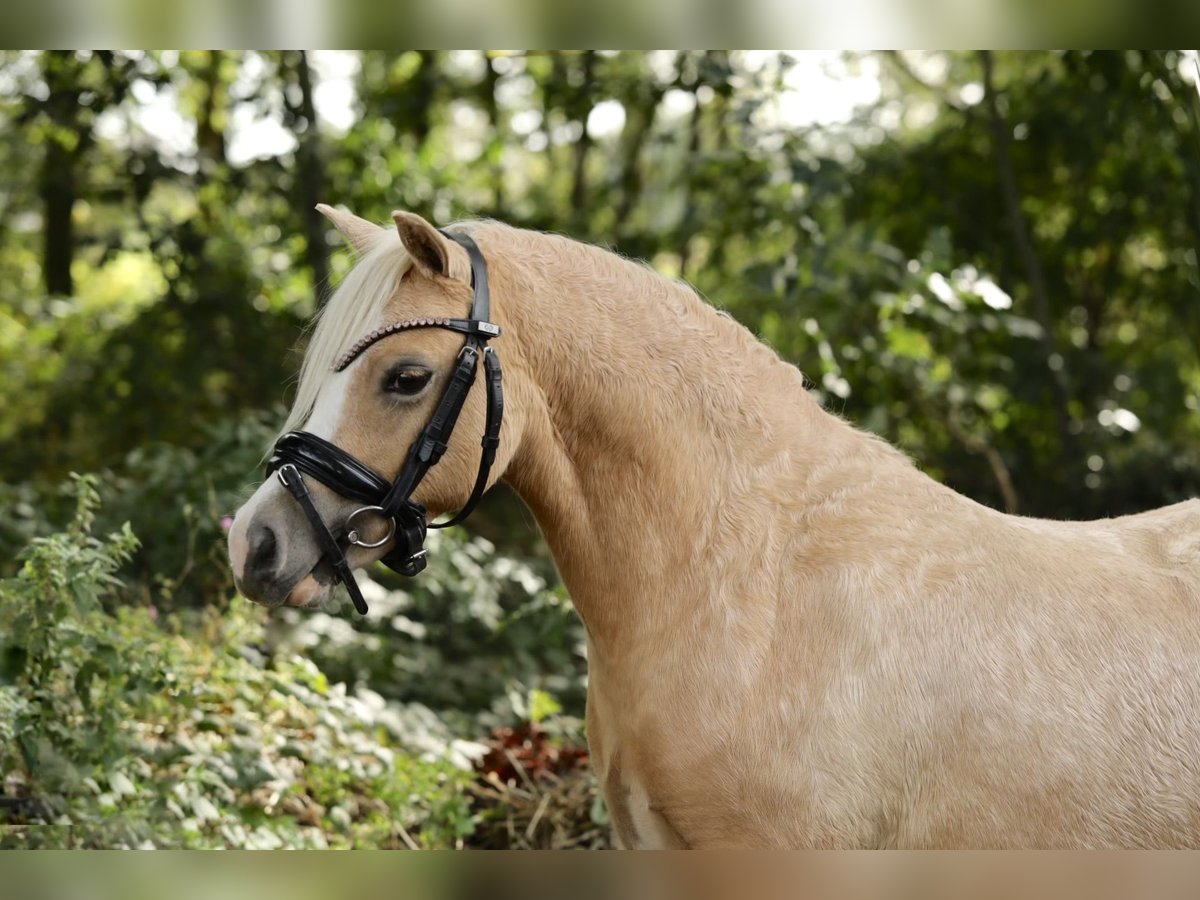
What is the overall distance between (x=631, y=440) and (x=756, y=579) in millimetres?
459

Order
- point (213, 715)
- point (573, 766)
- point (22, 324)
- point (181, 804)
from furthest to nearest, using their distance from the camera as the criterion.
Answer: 1. point (22, 324)
2. point (573, 766)
3. point (213, 715)
4. point (181, 804)

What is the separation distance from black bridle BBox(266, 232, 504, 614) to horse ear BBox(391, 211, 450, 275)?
0.09 metres

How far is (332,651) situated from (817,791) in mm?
3458

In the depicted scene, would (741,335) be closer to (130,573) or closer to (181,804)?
(181,804)

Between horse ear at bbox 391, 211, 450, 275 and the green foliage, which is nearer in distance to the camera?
horse ear at bbox 391, 211, 450, 275

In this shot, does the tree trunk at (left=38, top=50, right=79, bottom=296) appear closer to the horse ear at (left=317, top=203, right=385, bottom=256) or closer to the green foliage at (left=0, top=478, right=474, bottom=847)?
the green foliage at (left=0, top=478, right=474, bottom=847)

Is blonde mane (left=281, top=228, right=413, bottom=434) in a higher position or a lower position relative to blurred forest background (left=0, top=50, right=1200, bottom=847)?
higher

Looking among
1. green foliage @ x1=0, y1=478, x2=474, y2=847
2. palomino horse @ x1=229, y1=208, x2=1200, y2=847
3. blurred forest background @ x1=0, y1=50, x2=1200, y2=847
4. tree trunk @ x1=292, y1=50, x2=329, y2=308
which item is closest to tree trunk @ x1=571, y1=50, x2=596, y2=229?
blurred forest background @ x1=0, y1=50, x2=1200, y2=847

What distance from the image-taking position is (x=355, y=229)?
2775 millimetres

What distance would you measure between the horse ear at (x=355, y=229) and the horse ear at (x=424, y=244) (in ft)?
0.99

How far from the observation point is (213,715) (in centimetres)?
397

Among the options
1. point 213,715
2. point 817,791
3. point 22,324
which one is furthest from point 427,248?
point 22,324

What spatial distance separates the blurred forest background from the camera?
3871mm

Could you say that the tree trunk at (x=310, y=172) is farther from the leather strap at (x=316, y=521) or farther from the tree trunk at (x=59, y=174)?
the leather strap at (x=316, y=521)
